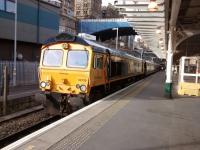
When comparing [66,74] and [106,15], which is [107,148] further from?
[106,15]

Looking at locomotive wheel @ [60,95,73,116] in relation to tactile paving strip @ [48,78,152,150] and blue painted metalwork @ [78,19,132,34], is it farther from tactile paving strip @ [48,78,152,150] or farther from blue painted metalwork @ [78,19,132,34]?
blue painted metalwork @ [78,19,132,34]

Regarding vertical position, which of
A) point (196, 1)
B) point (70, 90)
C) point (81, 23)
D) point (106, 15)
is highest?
point (106, 15)

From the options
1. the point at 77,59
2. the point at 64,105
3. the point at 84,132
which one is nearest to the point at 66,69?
the point at 77,59

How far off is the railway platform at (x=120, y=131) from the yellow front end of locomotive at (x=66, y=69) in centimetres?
140

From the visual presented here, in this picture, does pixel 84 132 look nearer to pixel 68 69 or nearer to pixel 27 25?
pixel 68 69

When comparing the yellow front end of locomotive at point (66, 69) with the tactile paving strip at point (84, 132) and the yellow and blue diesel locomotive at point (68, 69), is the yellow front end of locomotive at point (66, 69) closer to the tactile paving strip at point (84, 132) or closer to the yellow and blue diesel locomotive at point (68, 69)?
the yellow and blue diesel locomotive at point (68, 69)

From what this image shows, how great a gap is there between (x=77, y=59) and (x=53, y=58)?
1061 mm

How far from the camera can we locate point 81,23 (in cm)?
7206

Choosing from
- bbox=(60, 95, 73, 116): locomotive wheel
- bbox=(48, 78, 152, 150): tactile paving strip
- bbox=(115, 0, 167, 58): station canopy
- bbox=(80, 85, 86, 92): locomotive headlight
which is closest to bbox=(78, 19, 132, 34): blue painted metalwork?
bbox=(115, 0, 167, 58): station canopy

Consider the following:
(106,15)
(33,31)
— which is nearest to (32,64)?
(33,31)

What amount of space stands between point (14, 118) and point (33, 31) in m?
27.6

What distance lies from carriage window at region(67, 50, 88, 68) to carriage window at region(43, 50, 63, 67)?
388 mm

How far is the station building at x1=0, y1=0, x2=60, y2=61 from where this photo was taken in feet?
118

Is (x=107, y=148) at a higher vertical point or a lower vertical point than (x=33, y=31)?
Result: lower
